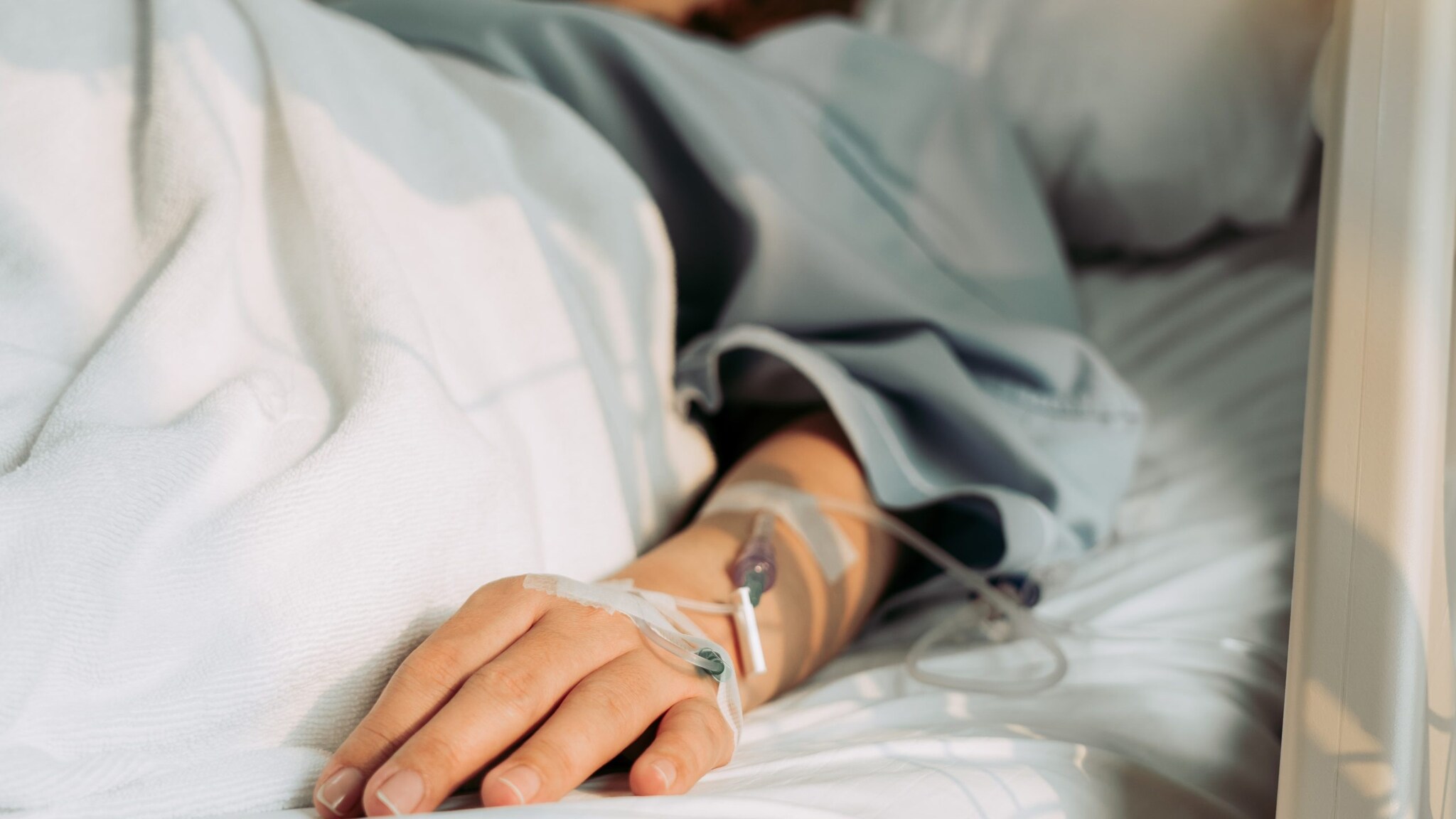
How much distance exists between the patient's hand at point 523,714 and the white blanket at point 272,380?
0.10ft

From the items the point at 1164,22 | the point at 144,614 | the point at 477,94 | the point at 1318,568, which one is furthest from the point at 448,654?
the point at 1164,22

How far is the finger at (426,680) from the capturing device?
0.37 m

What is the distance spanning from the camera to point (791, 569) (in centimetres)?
64

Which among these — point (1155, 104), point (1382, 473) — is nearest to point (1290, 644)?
point (1382, 473)

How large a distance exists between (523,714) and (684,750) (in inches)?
2.5

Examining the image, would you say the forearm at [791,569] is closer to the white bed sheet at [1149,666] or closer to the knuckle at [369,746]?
the white bed sheet at [1149,666]

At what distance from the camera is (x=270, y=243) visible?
1.78ft

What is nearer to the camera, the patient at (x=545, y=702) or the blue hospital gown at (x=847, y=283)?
the patient at (x=545, y=702)

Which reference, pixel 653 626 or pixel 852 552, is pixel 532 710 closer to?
pixel 653 626

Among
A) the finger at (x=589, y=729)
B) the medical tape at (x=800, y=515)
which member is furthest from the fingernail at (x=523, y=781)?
the medical tape at (x=800, y=515)

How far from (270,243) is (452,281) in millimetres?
A: 94

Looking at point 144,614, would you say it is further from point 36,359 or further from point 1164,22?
point 1164,22

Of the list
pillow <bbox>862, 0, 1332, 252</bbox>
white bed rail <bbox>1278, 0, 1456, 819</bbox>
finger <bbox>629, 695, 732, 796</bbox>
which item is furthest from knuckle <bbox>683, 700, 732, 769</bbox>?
pillow <bbox>862, 0, 1332, 252</bbox>

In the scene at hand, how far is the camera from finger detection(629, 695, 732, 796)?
393 mm
